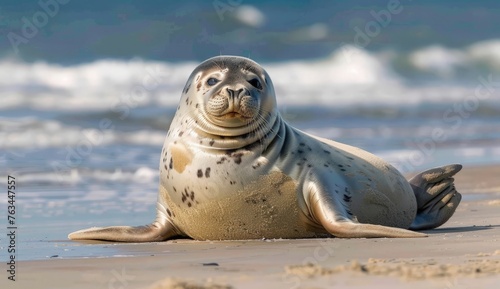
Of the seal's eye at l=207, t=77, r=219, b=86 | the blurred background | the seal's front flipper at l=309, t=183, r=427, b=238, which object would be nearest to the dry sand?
the seal's front flipper at l=309, t=183, r=427, b=238

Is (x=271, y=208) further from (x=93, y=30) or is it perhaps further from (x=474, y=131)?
(x=93, y=30)

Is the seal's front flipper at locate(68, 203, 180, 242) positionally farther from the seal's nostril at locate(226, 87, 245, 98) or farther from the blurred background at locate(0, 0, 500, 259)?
the blurred background at locate(0, 0, 500, 259)

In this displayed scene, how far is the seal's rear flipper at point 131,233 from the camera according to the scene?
734 centimetres

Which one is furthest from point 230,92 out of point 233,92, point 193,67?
point 193,67

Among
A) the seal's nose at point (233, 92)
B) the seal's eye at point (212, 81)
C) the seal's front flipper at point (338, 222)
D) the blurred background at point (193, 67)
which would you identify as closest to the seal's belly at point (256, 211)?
the seal's front flipper at point (338, 222)

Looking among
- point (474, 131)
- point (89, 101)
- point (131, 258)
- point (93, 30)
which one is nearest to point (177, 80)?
point (89, 101)

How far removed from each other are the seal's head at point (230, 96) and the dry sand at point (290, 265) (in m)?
0.75

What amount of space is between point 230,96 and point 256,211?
2.42 ft

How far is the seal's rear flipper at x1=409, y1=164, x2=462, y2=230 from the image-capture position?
8227 mm

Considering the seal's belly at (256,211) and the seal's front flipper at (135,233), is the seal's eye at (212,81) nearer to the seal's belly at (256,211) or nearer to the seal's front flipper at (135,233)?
the seal's belly at (256,211)

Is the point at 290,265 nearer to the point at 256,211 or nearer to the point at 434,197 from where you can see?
the point at 256,211

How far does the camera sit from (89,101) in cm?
2103

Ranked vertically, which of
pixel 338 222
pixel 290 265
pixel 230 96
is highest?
pixel 230 96

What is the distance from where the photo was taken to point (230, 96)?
6.95m
